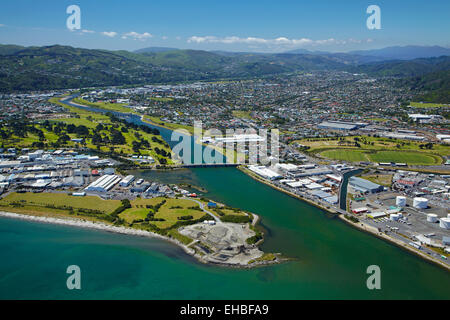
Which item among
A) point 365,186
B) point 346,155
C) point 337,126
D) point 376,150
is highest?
point 337,126

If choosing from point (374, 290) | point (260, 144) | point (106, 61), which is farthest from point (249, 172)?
point (106, 61)

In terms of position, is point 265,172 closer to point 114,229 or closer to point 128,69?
point 114,229

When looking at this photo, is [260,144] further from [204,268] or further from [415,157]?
[204,268]

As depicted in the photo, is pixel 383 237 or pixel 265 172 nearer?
pixel 383 237

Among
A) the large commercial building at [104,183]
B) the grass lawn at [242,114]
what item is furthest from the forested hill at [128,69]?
the large commercial building at [104,183]

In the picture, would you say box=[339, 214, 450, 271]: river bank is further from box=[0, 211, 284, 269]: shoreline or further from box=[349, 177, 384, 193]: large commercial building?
box=[0, 211, 284, 269]: shoreline

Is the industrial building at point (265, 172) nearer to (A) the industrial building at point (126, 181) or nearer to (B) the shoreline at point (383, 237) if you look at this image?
(B) the shoreline at point (383, 237)

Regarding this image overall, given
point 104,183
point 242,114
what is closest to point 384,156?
point 104,183
